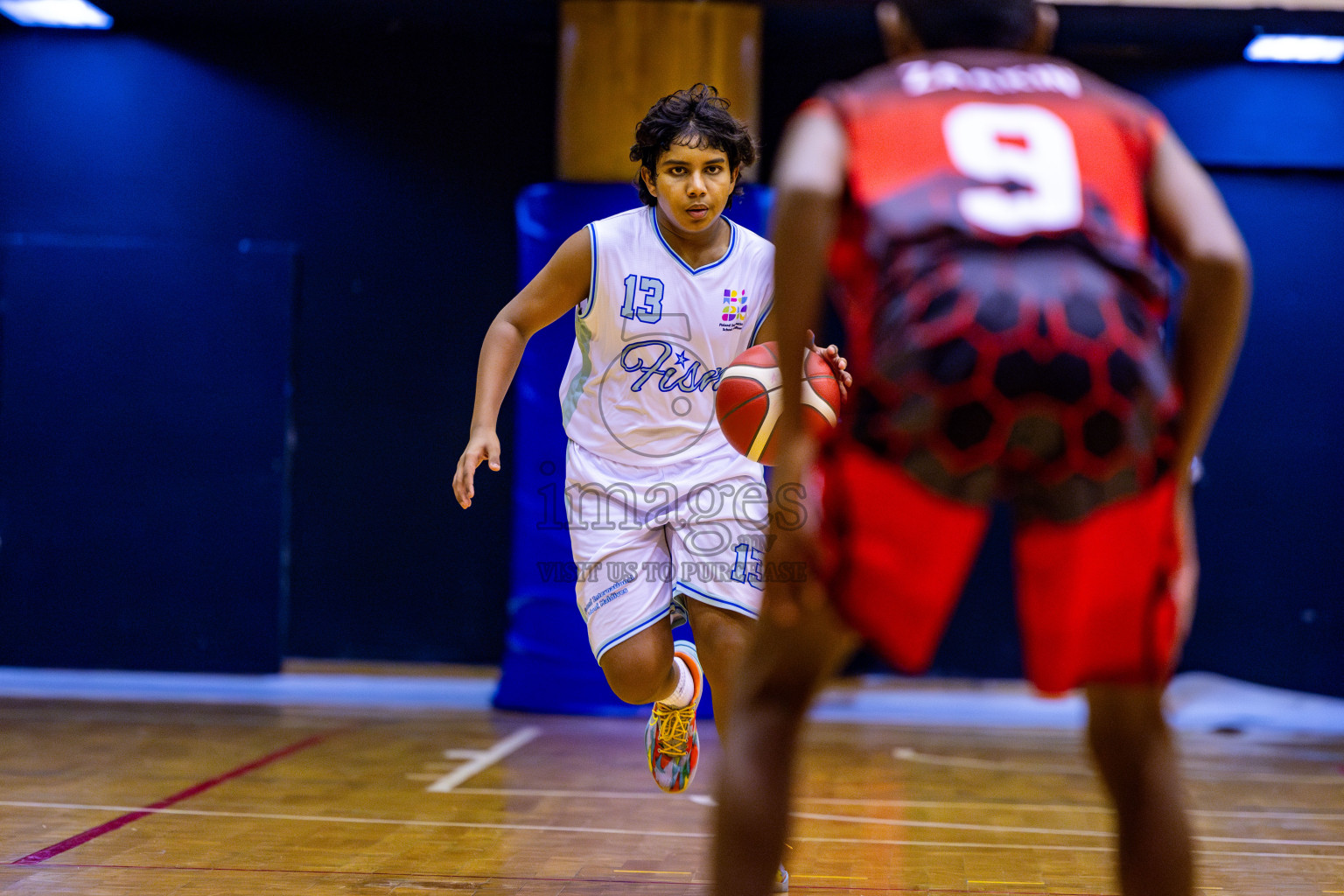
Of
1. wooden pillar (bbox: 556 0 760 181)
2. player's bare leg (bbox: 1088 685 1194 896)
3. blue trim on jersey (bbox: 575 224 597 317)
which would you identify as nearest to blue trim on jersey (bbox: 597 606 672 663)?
blue trim on jersey (bbox: 575 224 597 317)

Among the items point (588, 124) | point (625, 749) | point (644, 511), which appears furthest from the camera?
point (588, 124)

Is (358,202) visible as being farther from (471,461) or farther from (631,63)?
(471,461)

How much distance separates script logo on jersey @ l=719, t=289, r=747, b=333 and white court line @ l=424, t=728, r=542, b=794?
1.90 meters

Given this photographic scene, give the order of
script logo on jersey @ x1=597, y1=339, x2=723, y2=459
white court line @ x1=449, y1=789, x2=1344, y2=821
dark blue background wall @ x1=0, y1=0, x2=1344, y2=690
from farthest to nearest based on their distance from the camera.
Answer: dark blue background wall @ x1=0, y1=0, x2=1344, y2=690
white court line @ x1=449, y1=789, x2=1344, y2=821
script logo on jersey @ x1=597, y1=339, x2=723, y2=459

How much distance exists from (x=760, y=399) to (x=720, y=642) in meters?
0.57

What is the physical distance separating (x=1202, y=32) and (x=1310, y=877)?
469 cm

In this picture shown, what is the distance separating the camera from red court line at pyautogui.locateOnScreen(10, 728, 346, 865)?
10.2 ft

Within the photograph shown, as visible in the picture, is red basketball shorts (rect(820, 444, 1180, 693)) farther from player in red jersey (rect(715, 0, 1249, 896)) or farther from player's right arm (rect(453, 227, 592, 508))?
player's right arm (rect(453, 227, 592, 508))

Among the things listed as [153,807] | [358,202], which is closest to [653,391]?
[153,807]

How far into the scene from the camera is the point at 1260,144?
6781 mm

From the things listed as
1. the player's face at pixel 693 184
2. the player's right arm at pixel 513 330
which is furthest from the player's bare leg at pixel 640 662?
the player's face at pixel 693 184

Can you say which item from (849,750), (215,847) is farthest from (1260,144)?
(215,847)

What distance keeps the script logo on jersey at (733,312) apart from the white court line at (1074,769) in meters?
2.43

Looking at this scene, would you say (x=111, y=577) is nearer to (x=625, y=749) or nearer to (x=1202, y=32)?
(x=625, y=749)
